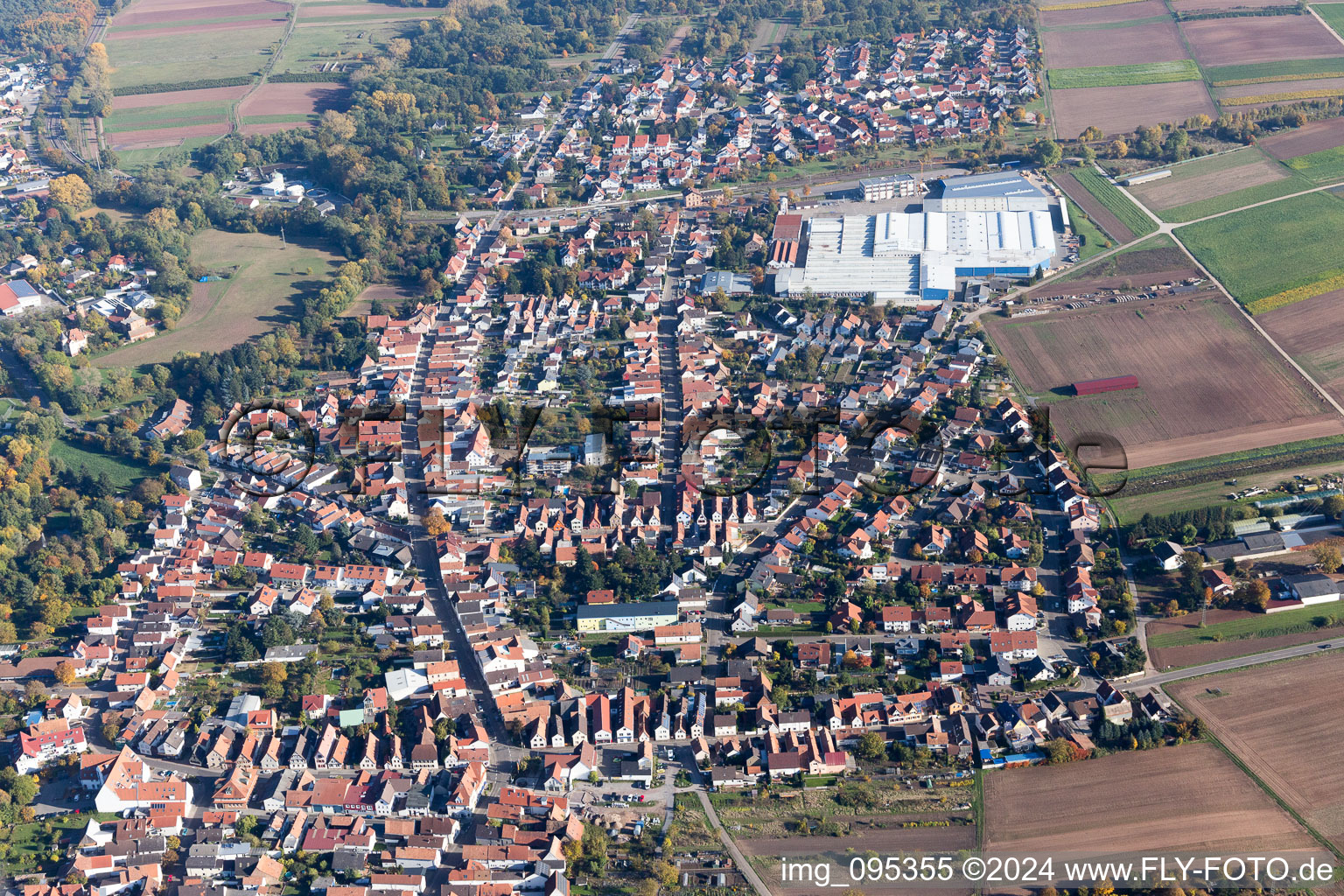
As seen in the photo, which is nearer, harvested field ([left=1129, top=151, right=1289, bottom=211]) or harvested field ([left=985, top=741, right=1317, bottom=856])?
harvested field ([left=985, top=741, right=1317, bottom=856])

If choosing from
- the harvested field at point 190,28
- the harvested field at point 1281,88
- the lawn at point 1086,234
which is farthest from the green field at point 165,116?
the harvested field at point 1281,88

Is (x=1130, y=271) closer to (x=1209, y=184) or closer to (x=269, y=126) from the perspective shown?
(x=1209, y=184)

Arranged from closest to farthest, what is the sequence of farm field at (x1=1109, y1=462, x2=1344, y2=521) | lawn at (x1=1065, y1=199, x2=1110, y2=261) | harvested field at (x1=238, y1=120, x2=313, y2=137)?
1. farm field at (x1=1109, y1=462, x2=1344, y2=521)
2. lawn at (x1=1065, y1=199, x2=1110, y2=261)
3. harvested field at (x1=238, y1=120, x2=313, y2=137)

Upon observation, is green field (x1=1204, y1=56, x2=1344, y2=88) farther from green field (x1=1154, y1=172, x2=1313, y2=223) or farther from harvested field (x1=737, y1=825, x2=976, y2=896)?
harvested field (x1=737, y1=825, x2=976, y2=896)

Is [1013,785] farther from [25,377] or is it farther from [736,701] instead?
[25,377]

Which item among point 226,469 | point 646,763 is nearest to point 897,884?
point 646,763

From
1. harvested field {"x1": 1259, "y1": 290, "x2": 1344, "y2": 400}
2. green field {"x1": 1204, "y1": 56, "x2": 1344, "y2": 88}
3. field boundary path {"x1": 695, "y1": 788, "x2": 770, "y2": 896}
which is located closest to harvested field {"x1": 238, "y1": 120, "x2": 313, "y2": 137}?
green field {"x1": 1204, "y1": 56, "x2": 1344, "y2": 88}
